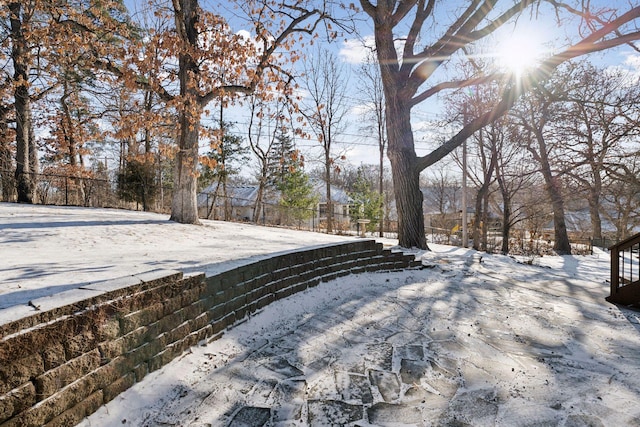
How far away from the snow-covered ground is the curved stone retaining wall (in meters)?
0.15

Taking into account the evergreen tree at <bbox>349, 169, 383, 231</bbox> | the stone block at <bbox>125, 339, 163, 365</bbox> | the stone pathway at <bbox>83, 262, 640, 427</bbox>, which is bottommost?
the stone pathway at <bbox>83, 262, 640, 427</bbox>

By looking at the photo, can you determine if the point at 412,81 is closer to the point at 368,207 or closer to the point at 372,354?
the point at 372,354

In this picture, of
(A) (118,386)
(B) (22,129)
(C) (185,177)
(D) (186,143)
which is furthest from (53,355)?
(B) (22,129)

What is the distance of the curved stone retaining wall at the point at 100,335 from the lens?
5.46ft

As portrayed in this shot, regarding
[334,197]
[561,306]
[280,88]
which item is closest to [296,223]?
[334,197]

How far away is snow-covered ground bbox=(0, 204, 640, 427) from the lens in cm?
234

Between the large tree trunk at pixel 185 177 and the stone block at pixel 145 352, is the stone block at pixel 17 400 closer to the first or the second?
the stone block at pixel 145 352

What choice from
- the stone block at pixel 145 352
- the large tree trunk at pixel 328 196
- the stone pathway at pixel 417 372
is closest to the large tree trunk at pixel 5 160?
the large tree trunk at pixel 328 196

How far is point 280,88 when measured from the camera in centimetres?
894

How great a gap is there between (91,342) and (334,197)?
33462mm

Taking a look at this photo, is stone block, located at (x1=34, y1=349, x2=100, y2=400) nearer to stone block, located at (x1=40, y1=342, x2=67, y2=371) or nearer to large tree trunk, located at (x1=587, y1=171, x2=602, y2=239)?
stone block, located at (x1=40, y1=342, x2=67, y2=371)

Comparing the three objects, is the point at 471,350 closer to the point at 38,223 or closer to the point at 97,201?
the point at 38,223

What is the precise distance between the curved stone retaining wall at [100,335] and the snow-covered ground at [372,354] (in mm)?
148

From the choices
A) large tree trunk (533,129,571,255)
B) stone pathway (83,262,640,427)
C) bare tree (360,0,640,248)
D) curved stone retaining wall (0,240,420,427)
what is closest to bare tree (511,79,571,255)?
large tree trunk (533,129,571,255)
